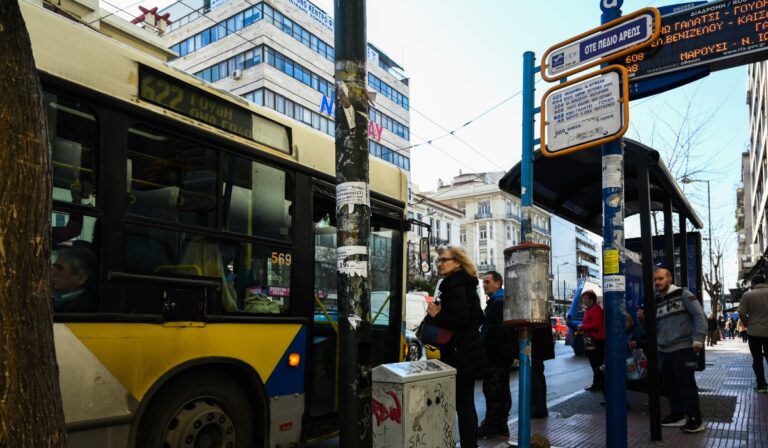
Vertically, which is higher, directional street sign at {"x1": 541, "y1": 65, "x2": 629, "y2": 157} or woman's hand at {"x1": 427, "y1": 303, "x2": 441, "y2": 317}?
directional street sign at {"x1": 541, "y1": 65, "x2": 629, "y2": 157}

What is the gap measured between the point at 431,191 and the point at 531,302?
292 feet

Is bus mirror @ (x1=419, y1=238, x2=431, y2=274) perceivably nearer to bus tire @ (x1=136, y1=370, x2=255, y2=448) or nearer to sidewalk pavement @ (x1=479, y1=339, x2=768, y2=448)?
sidewalk pavement @ (x1=479, y1=339, x2=768, y2=448)

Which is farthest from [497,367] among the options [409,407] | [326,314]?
[409,407]

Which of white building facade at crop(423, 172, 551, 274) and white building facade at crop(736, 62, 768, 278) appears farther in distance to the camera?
white building facade at crop(423, 172, 551, 274)

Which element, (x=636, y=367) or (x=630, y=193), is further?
(x=630, y=193)

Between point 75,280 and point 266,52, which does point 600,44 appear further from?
point 266,52

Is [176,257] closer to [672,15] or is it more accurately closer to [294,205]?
[294,205]

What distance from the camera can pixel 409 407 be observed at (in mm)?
3879

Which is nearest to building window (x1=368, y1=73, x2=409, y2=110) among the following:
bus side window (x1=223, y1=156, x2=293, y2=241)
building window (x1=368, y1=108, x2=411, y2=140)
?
building window (x1=368, y1=108, x2=411, y2=140)

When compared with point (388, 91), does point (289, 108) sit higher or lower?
lower

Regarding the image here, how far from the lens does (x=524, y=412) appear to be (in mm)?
4602

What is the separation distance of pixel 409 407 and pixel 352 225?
122 centimetres

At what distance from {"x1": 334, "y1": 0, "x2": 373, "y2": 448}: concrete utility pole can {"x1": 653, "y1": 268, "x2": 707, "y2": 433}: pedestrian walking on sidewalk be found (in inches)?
177

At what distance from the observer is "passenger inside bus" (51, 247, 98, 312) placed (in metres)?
3.48
